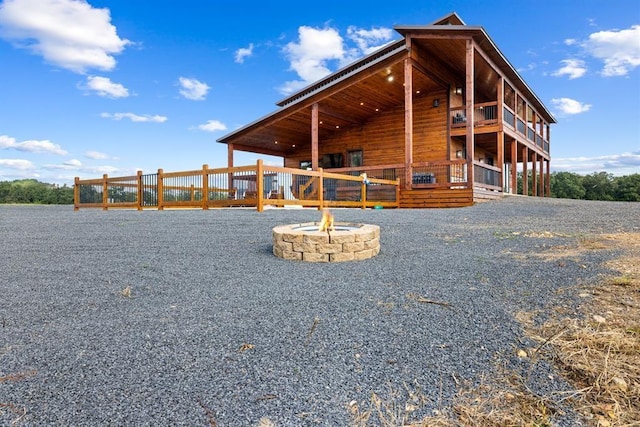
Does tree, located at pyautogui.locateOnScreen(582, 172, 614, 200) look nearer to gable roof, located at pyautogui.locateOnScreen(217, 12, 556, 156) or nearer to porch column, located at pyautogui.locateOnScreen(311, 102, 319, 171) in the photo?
gable roof, located at pyautogui.locateOnScreen(217, 12, 556, 156)

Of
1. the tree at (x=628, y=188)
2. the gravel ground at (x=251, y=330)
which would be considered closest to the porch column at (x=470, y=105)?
the gravel ground at (x=251, y=330)

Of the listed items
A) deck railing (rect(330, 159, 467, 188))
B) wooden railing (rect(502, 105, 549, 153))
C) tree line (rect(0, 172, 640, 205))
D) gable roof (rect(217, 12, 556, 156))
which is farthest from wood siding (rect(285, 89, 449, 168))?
tree line (rect(0, 172, 640, 205))

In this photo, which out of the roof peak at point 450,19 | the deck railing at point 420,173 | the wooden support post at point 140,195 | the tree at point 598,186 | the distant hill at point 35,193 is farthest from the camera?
the tree at point 598,186

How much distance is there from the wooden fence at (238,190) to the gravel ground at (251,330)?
18.3ft

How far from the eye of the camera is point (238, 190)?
41.5 feet

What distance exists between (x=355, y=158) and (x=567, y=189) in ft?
113

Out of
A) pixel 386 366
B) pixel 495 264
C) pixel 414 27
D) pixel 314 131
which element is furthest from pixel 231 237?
pixel 414 27

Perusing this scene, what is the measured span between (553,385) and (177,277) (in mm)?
3038

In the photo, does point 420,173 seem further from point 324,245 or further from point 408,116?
point 324,245

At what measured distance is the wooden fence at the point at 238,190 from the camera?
390 inches

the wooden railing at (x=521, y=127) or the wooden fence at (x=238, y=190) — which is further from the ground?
the wooden railing at (x=521, y=127)

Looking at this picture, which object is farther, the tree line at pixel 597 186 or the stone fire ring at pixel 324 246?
the tree line at pixel 597 186

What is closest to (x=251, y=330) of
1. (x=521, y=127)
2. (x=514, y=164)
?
(x=514, y=164)

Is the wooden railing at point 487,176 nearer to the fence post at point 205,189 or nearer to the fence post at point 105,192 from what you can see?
the fence post at point 205,189
